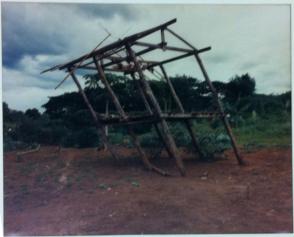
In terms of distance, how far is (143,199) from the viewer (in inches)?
269

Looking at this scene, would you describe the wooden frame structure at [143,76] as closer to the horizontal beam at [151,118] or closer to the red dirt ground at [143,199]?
the horizontal beam at [151,118]

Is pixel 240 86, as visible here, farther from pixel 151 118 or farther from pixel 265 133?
pixel 151 118

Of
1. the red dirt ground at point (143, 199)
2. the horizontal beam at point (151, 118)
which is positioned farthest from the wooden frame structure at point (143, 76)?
the red dirt ground at point (143, 199)

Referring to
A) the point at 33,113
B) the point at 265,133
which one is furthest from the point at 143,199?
the point at 265,133

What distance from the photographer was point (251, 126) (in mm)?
9625

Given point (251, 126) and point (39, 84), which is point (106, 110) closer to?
point (39, 84)

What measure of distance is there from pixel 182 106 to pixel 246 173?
2.63 m

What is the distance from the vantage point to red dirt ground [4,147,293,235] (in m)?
6.35

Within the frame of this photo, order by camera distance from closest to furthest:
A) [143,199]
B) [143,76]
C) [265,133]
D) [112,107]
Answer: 1. [143,199]
2. [143,76]
3. [265,133]
4. [112,107]

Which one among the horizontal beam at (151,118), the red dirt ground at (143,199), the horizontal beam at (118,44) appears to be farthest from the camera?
the horizontal beam at (151,118)

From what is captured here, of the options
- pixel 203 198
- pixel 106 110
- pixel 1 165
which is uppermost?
pixel 106 110

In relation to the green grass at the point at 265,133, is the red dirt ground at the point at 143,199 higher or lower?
lower

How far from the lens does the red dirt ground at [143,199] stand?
250 inches

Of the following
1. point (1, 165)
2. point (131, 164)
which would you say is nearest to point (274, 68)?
point (131, 164)
